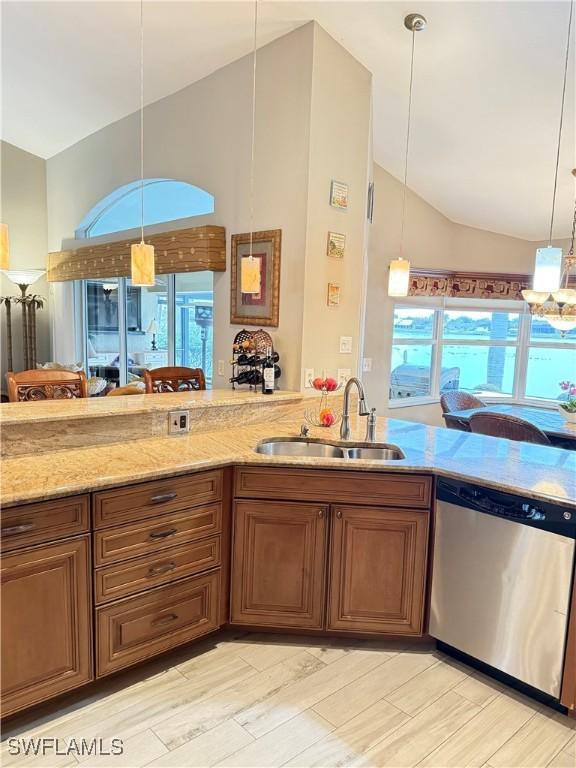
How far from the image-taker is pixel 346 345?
3424mm

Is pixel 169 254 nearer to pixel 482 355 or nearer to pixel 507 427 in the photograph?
pixel 507 427

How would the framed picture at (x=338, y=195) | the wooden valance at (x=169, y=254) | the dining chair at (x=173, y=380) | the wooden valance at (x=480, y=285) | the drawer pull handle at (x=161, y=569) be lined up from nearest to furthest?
1. the drawer pull handle at (x=161, y=569)
2. the framed picture at (x=338, y=195)
3. the dining chair at (x=173, y=380)
4. the wooden valance at (x=169, y=254)
5. the wooden valance at (x=480, y=285)

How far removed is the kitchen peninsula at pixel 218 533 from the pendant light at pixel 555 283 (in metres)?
0.92

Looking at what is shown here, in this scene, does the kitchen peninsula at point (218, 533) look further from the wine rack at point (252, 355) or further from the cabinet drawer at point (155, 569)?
the wine rack at point (252, 355)

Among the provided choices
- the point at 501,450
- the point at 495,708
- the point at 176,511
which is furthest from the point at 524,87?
the point at 495,708

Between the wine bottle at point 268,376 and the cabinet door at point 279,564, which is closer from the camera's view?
the cabinet door at point 279,564

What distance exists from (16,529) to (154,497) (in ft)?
1.69

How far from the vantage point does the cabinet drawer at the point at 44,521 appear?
67.7 inches

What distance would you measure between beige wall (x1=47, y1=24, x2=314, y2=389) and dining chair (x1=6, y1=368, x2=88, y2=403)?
1.06 m

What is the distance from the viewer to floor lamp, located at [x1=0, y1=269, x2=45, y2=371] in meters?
6.14

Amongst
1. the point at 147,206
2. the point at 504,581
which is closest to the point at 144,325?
the point at 147,206

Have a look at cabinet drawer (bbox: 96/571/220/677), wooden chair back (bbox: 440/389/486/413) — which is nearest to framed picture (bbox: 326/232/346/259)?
wooden chair back (bbox: 440/389/486/413)

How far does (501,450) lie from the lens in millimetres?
2611

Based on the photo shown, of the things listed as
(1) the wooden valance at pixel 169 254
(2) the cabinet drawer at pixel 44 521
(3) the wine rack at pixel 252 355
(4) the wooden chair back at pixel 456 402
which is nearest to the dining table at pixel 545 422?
(4) the wooden chair back at pixel 456 402
